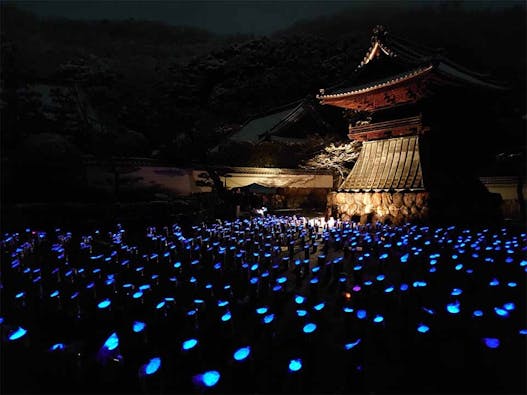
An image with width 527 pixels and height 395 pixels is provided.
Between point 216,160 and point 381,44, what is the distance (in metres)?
12.7

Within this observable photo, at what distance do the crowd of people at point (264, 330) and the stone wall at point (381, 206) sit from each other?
473cm

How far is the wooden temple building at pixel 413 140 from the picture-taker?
12.1 meters

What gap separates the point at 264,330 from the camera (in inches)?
159

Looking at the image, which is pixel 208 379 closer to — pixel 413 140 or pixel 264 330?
pixel 264 330

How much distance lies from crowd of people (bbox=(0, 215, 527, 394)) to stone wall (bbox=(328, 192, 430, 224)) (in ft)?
15.5

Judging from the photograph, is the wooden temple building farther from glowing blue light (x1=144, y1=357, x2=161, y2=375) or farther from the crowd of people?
glowing blue light (x1=144, y1=357, x2=161, y2=375)

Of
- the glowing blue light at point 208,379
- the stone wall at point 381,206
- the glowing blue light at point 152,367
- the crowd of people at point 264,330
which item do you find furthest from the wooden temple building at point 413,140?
the glowing blue light at point 152,367

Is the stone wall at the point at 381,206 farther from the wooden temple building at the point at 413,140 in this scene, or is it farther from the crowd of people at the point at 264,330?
A: the crowd of people at the point at 264,330

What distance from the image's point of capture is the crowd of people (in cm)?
307

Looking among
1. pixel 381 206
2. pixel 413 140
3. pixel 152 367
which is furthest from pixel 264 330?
pixel 413 140

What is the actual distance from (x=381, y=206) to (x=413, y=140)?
3.36 meters

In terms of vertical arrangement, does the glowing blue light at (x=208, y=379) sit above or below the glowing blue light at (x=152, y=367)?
above

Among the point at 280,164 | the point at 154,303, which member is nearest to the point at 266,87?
the point at 280,164

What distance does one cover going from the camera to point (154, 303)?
4.95m
